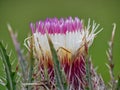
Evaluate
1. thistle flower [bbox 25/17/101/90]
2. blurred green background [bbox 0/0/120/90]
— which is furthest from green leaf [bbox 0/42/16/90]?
blurred green background [bbox 0/0/120/90]

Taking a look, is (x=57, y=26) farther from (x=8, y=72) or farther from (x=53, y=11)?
(x=53, y=11)

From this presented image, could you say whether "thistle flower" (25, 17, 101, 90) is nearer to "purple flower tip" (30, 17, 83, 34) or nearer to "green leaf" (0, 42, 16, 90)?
"purple flower tip" (30, 17, 83, 34)

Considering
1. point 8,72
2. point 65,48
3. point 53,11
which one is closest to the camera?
point 8,72

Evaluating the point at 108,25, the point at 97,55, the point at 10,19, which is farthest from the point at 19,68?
the point at 10,19

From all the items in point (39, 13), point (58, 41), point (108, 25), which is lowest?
point (58, 41)

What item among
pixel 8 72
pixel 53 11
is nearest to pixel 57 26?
pixel 8 72

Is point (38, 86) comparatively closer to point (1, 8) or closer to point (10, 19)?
point (10, 19)

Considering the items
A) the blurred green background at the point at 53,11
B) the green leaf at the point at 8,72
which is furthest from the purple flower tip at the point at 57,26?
the blurred green background at the point at 53,11
